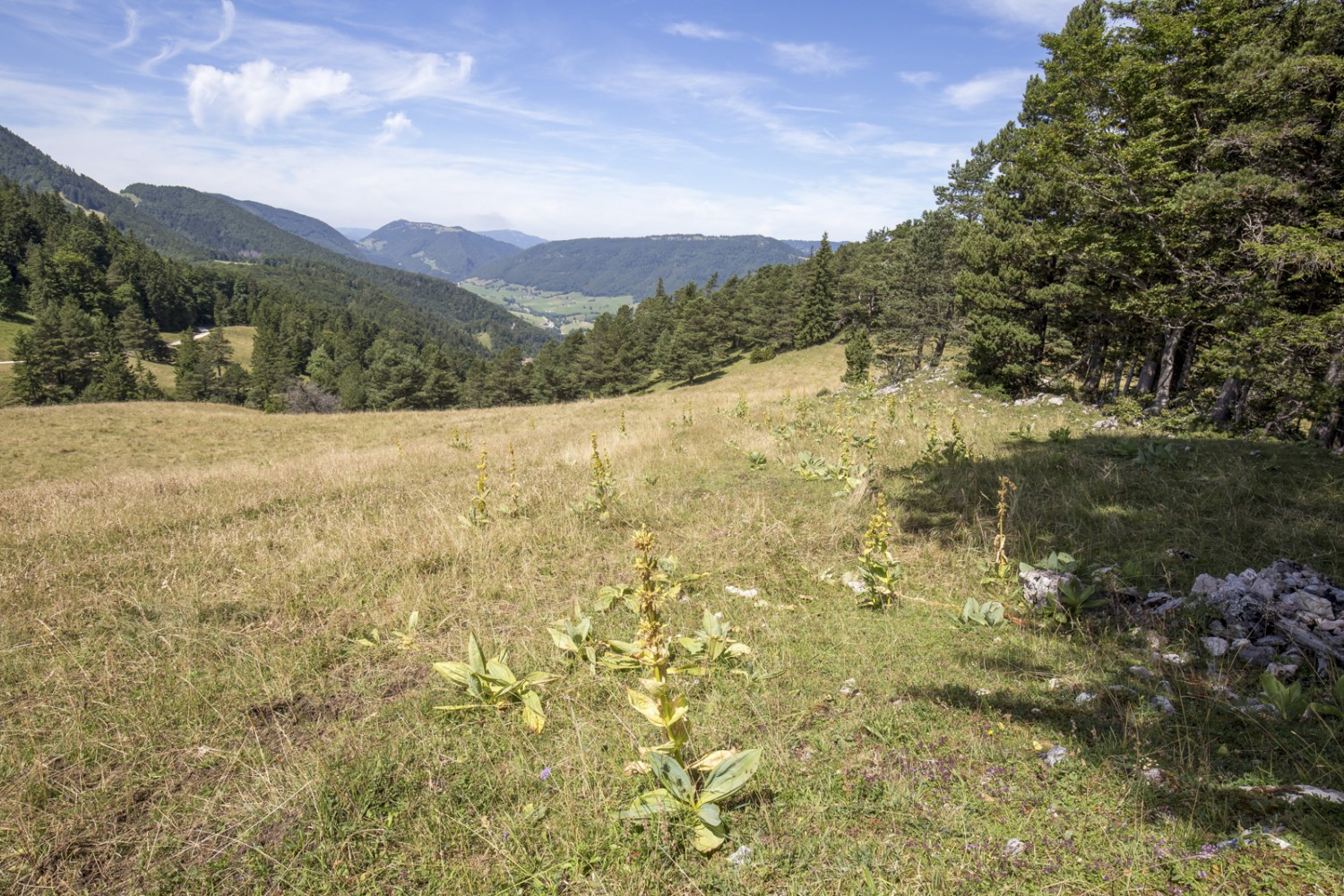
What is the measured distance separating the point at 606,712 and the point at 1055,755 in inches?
98.8

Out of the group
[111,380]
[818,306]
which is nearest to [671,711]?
[818,306]

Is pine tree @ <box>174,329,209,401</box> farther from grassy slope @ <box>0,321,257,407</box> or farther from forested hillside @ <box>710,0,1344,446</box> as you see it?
forested hillside @ <box>710,0,1344,446</box>

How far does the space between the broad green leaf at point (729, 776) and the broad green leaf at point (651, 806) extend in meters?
0.16

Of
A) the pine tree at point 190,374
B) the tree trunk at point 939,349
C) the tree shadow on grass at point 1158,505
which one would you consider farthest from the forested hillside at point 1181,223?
the pine tree at point 190,374

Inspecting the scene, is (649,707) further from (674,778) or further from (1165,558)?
(1165,558)

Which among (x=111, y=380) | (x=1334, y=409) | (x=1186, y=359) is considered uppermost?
(x=1186, y=359)

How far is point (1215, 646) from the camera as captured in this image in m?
3.72

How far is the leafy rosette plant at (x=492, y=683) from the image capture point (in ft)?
11.3

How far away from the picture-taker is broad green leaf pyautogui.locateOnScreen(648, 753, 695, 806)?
2580 millimetres

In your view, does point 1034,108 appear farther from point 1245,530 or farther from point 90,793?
point 90,793

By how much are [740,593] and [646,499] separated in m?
2.89

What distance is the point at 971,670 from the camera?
12.4 feet

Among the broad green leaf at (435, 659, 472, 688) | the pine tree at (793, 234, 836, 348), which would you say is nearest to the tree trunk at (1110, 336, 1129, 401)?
the broad green leaf at (435, 659, 472, 688)

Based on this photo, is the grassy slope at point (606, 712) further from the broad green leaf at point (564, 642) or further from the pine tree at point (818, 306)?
the pine tree at point (818, 306)
